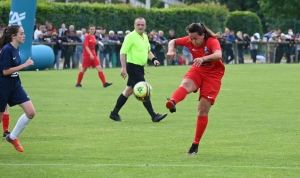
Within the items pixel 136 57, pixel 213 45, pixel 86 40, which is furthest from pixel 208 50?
pixel 86 40

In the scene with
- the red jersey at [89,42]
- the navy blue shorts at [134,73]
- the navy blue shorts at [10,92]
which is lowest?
the red jersey at [89,42]

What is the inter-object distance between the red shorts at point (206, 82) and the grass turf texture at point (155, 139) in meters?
0.84

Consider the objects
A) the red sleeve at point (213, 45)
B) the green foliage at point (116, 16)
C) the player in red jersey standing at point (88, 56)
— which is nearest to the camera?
the red sleeve at point (213, 45)

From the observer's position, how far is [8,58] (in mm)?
10078

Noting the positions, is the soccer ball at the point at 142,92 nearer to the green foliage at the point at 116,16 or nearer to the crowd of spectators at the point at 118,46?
the crowd of spectators at the point at 118,46

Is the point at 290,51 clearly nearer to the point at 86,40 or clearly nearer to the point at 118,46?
the point at 118,46

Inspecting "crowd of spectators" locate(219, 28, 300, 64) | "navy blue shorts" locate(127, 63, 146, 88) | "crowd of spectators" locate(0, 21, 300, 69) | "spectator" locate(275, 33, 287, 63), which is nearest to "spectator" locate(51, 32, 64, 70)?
"crowd of spectators" locate(0, 21, 300, 69)

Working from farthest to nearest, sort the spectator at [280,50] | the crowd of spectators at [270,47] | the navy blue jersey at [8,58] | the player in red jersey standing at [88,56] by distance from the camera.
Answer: the spectator at [280,50]
the crowd of spectators at [270,47]
the player in red jersey standing at [88,56]
the navy blue jersey at [8,58]

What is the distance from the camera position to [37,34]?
111 ft

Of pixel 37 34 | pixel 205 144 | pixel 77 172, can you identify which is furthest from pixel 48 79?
pixel 77 172

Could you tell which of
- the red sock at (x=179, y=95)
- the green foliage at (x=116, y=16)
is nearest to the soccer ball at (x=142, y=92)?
the red sock at (x=179, y=95)

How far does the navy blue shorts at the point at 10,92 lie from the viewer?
10.1 meters

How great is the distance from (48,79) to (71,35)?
8209mm

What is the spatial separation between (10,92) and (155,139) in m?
2.65
